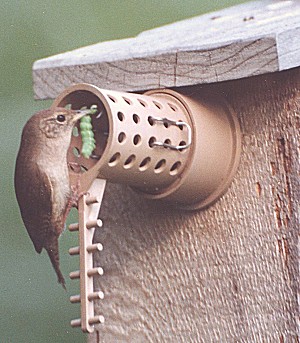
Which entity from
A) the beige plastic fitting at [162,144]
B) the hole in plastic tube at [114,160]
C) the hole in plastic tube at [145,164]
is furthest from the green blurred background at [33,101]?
the hole in plastic tube at [114,160]

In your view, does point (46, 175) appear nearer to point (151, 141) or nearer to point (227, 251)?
point (151, 141)

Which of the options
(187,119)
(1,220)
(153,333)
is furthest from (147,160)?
(1,220)

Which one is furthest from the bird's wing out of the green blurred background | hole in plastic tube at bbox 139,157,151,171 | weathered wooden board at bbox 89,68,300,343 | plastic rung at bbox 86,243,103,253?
the green blurred background

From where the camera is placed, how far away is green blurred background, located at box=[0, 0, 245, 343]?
532 centimetres

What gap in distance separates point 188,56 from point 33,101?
177 centimetres

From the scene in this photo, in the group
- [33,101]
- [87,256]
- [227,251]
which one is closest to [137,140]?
[87,256]

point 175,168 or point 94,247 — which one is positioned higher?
point 175,168

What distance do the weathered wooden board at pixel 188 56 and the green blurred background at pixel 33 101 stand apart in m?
1.08

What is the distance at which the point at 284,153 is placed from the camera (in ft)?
12.7

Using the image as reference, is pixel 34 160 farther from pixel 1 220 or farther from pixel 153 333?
pixel 1 220

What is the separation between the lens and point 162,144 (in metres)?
3.72

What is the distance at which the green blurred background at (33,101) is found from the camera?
5324mm

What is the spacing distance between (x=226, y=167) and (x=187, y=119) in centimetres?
16

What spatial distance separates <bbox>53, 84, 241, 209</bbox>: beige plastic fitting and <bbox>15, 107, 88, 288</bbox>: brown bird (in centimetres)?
4
